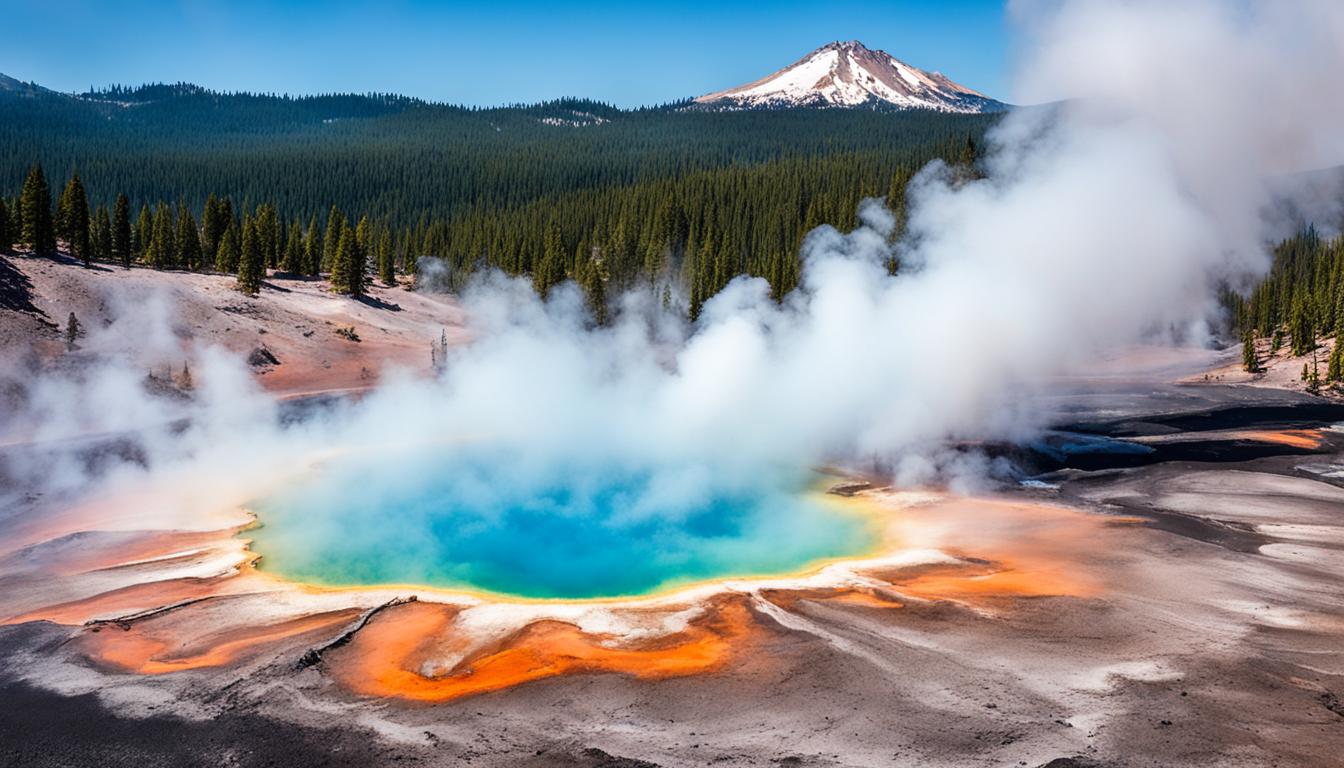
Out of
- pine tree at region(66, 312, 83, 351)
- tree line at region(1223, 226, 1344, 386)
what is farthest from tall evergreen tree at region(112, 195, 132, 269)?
tree line at region(1223, 226, 1344, 386)

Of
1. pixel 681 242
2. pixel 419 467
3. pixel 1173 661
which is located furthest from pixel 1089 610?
pixel 681 242

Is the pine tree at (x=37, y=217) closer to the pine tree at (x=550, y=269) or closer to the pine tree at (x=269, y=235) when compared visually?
the pine tree at (x=269, y=235)

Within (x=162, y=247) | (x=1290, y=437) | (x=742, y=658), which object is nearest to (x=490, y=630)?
(x=742, y=658)

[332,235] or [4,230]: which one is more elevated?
[332,235]

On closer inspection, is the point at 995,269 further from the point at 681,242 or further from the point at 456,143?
the point at 456,143

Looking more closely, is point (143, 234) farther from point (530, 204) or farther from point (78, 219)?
point (530, 204)

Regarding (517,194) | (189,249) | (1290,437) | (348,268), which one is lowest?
(1290,437)
